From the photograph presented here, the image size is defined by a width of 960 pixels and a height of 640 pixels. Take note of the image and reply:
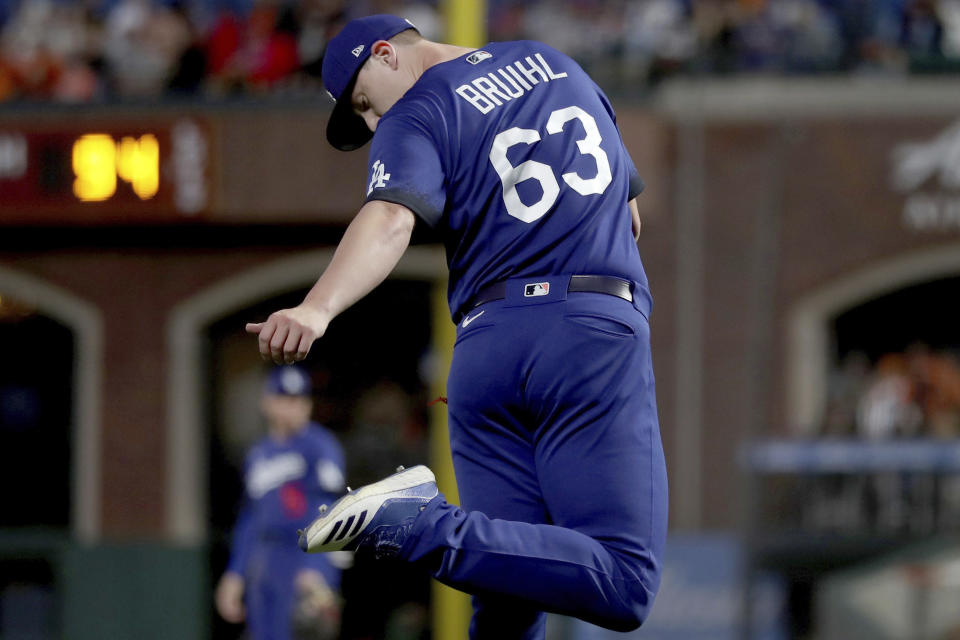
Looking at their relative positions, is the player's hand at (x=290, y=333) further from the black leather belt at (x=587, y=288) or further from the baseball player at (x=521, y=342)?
the black leather belt at (x=587, y=288)

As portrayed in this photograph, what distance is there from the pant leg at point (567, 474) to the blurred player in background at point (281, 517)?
4.73 m

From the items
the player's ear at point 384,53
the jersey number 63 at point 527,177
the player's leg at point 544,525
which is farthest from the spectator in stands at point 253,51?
the player's leg at point 544,525

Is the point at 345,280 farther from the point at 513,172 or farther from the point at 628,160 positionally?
the point at 628,160

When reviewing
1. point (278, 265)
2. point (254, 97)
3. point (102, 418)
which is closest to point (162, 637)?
point (102, 418)

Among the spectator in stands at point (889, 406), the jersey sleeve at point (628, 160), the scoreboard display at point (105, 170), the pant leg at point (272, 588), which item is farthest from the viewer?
the scoreboard display at point (105, 170)

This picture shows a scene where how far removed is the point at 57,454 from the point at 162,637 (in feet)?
8.87

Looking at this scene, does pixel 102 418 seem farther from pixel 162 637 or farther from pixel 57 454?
pixel 162 637

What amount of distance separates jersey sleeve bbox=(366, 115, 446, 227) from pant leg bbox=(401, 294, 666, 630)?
1.31 feet

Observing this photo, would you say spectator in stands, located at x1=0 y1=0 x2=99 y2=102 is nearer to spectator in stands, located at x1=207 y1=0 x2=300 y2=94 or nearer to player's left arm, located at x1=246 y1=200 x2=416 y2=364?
spectator in stands, located at x1=207 y1=0 x2=300 y2=94

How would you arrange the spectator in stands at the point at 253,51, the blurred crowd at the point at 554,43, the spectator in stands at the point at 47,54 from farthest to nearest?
the spectator in stands at the point at 47,54, the spectator in stands at the point at 253,51, the blurred crowd at the point at 554,43

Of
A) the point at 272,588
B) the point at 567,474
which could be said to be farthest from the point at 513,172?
the point at 272,588

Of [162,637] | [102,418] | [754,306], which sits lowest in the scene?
[162,637]

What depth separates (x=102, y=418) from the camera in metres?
14.2

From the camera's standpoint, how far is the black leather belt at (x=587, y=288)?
4.14 meters
